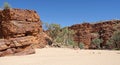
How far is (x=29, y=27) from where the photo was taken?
21.5 meters

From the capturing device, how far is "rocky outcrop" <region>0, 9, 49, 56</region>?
18828mm

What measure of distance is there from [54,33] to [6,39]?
37640 millimetres

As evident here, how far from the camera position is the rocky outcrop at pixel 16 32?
1883 centimetres

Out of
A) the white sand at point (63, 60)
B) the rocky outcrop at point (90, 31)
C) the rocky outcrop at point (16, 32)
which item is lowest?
the white sand at point (63, 60)

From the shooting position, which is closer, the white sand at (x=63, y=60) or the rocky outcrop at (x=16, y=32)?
the white sand at (x=63, y=60)

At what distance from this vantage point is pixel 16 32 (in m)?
19.9

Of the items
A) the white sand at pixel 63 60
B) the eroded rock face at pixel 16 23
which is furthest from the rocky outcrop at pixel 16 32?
the white sand at pixel 63 60

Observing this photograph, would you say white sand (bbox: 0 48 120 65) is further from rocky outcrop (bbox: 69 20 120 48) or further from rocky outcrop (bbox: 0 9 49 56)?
rocky outcrop (bbox: 69 20 120 48)

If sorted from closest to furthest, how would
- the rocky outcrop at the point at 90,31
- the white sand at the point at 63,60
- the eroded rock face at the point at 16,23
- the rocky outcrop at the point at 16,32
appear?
the white sand at the point at 63,60 < the rocky outcrop at the point at 16,32 < the eroded rock face at the point at 16,23 < the rocky outcrop at the point at 90,31

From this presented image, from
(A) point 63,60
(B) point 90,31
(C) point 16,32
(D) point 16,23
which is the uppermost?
(B) point 90,31

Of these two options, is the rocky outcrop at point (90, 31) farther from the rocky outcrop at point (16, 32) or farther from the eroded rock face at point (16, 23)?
the rocky outcrop at point (16, 32)

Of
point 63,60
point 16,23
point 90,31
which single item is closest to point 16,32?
point 16,23

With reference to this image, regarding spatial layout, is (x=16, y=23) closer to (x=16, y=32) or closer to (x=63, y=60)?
(x=16, y=32)

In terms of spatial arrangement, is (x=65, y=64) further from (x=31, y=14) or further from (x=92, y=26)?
(x=92, y=26)
